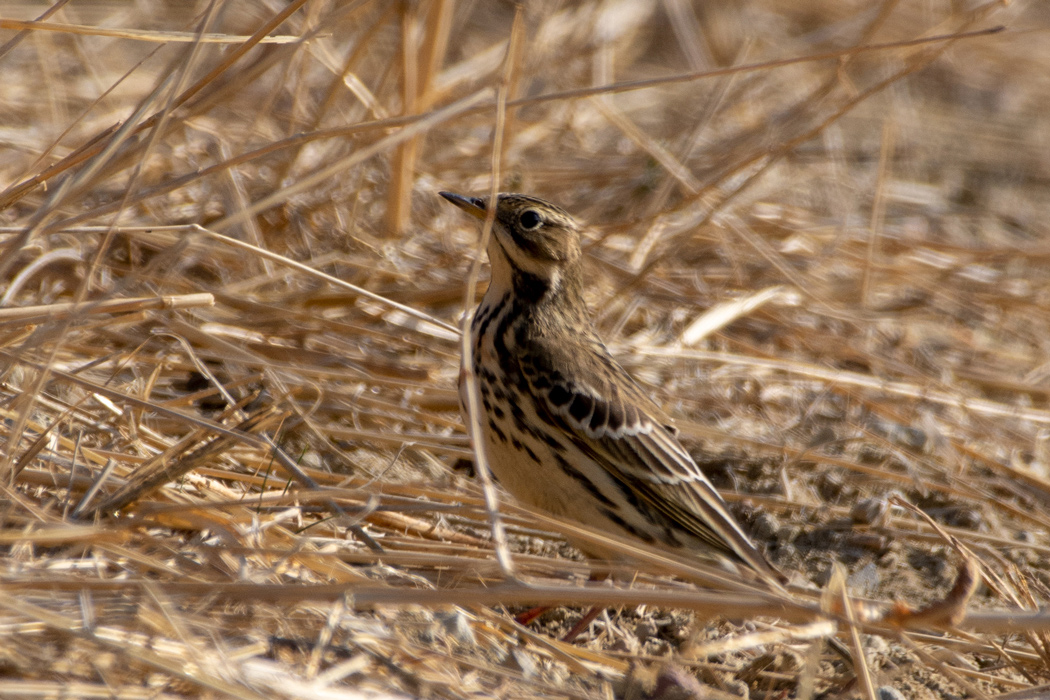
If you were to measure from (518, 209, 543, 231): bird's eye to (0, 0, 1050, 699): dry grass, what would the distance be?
0.51 m

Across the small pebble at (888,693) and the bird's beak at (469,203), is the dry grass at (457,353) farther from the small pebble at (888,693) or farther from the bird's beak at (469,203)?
the bird's beak at (469,203)

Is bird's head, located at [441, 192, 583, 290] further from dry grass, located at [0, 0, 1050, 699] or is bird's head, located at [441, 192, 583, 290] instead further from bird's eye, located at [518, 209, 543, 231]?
dry grass, located at [0, 0, 1050, 699]

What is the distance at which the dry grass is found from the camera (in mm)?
2785

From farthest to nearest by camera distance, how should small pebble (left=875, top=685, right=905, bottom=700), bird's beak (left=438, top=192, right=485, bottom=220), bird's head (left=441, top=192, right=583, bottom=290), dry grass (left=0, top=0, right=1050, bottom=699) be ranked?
bird's head (left=441, top=192, right=583, bottom=290), bird's beak (left=438, top=192, right=485, bottom=220), small pebble (left=875, top=685, right=905, bottom=700), dry grass (left=0, top=0, right=1050, bottom=699)

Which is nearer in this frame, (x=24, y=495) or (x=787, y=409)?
(x=24, y=495)

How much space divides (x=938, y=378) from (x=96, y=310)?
4.25 metres

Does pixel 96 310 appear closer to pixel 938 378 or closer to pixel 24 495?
pixel 24 495

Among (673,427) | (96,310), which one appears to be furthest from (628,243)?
(96,310)

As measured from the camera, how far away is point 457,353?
4.95 metres

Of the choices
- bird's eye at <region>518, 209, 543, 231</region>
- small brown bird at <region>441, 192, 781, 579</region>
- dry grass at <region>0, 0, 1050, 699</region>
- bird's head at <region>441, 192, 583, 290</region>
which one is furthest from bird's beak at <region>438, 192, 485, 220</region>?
small brown bird at <region>441, 192, 781, 579</region>

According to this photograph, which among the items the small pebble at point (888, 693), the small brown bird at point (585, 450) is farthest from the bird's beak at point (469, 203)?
the small pebble at point (888, 693)

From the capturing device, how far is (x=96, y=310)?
3363 millimetres

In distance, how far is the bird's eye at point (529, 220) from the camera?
4246 millimetres

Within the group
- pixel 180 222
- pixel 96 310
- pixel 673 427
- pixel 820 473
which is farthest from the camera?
pixel 180 222
